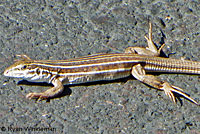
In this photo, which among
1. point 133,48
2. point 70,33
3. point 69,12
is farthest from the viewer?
point 69,12

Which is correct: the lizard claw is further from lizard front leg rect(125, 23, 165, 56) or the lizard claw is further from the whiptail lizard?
lizard front leg rect(125, 23, 165, 56)

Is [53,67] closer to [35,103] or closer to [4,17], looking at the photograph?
[35,103]

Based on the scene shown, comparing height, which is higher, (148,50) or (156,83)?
(148,50)

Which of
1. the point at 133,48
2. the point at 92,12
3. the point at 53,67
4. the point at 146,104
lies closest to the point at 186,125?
the point at 146,104

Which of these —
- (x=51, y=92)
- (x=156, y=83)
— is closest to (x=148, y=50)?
(x=156, y=83)

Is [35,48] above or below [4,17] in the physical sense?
below

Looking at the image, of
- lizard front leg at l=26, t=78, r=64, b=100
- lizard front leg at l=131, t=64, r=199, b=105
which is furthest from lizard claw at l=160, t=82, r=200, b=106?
lizard front leg at l=26, t=78, r=64, b=100

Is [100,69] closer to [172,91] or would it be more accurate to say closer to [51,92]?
[51,92]

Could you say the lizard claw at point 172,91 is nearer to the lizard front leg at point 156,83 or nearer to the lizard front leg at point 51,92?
the lizard front leg at point 156,83

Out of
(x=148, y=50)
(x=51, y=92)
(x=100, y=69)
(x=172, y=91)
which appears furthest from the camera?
(x=148, y=50)
